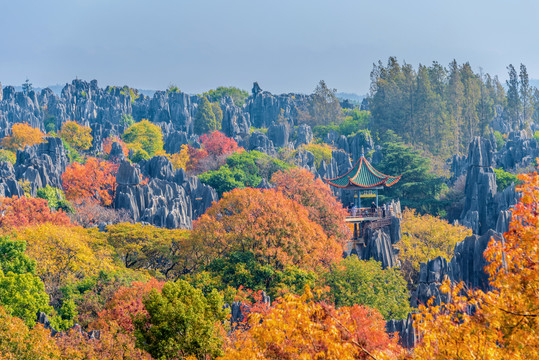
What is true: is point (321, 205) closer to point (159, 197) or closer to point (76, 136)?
point (159, 197)

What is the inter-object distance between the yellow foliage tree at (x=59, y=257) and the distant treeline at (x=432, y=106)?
155 ft

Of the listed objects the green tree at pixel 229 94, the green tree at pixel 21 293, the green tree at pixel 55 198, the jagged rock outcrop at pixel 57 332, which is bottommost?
the jagged rock outcrop at pixel 57 332

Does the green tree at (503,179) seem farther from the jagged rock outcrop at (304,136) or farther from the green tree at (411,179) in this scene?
the jagged rock outcrop at (304,136)

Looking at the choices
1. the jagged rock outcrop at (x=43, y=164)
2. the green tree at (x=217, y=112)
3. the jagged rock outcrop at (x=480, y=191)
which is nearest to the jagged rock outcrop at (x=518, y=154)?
the jagged rock outcrop at (x=480, y=191)

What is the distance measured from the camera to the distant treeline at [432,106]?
68750 mm

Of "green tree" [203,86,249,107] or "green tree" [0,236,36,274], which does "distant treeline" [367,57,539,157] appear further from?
"green tree" [0,236,36,274]

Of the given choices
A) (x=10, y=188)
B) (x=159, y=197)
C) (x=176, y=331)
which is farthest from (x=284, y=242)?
(x=10, y=188)

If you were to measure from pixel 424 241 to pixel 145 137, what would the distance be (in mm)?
60722

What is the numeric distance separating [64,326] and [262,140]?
52605mm

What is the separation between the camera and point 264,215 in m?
28.8

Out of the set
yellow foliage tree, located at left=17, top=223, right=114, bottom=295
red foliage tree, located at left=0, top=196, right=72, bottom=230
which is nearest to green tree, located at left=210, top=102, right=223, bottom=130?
red foliage tree, located at left=0, top=196, right=72, bottom=230

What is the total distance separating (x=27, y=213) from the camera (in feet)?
133

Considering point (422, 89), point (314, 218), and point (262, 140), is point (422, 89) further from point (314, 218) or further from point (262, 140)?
point (314, 218)

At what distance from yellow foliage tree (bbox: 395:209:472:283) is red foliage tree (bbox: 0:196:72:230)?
21028 millimetres
